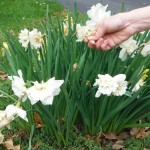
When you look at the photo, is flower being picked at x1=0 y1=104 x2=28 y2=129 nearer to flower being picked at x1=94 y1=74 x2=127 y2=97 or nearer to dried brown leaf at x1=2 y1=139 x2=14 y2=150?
flower being picked at x1=94 y1=74 x2=127 y2=97

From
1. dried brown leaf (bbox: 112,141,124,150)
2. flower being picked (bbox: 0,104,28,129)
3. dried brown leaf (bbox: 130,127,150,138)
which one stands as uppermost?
dried brown leaf (bbox: 130,127,150,138)

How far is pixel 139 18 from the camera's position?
2441mm

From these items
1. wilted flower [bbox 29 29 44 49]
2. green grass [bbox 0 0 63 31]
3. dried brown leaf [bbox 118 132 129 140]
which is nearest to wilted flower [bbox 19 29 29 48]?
wilted flower [bbox 29 29 44 49]

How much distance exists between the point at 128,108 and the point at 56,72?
548mm

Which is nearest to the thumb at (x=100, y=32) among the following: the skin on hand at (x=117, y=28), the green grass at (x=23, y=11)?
the skin on hand at (x=117, y=28)

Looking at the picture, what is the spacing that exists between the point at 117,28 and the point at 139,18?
15 cm

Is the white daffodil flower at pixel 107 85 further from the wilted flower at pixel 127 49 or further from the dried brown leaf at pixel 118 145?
the dried brown leaf at pixel 118 145

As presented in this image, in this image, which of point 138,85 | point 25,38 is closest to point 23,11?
point 25,38

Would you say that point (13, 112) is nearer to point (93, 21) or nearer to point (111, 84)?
point (111, 84)

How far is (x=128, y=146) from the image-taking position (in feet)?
8.80

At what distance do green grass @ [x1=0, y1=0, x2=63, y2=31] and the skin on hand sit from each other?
3651 millimetres

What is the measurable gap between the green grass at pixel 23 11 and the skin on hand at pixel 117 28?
365 cm

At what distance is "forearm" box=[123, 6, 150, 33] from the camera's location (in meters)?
2.41

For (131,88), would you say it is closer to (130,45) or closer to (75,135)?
(130,45)
